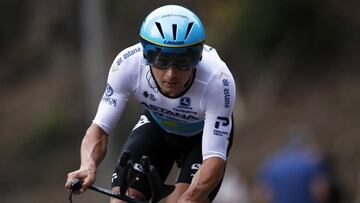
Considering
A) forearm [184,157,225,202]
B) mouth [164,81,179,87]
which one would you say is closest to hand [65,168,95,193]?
forearm [184,157,225,202]

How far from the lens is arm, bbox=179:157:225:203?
336 inches

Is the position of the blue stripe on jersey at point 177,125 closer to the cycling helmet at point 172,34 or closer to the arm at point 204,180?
the arm at point 204,180

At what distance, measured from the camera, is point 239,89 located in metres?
25.1

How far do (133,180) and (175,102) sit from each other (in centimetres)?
79

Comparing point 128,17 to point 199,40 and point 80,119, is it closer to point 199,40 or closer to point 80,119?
point 80,119

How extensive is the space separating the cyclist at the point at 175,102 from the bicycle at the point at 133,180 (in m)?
0.10

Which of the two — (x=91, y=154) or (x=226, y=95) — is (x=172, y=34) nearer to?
(x=226, y=95)

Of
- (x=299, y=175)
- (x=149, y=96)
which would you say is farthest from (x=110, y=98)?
(x=299, y=175)

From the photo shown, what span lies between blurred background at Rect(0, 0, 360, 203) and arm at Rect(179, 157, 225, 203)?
8627 millimetres

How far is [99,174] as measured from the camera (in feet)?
74.6

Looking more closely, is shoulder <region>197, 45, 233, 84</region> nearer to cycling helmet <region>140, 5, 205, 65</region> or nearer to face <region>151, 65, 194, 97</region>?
face <region>151, 65, 194, 97</region>

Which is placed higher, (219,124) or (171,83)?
(171,83)

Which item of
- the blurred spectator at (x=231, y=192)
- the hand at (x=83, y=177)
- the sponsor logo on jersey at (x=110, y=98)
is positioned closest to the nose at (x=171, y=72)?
the sponsor logo on jersey at (x=110, y=98)

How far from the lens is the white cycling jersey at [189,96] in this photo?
8.70 m
